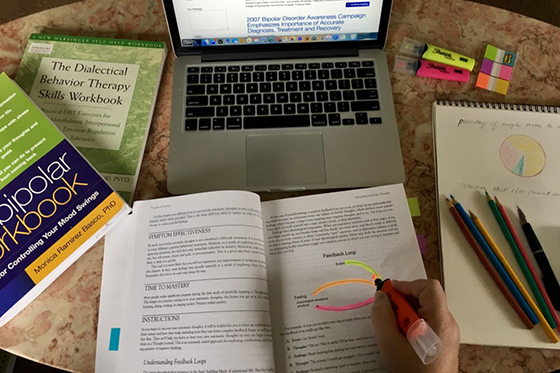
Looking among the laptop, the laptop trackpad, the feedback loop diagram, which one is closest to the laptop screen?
the laptop

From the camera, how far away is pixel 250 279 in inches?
22.7

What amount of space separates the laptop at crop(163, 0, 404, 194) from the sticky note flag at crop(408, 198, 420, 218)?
0.04 metres

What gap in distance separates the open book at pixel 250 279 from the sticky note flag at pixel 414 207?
16mm

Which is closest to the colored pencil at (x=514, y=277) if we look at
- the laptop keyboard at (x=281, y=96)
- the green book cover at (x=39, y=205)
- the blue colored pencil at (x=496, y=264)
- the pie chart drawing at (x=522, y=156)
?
the blue colored pencil at (x=496, y=264)

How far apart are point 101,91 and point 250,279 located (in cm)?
42

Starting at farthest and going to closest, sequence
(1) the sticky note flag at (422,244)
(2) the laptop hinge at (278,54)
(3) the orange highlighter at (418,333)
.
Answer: (2) the laptop hinge at (278,54)
(1) the sticky note flag at (422,244)
(3) the orange highlighter at (418,333)

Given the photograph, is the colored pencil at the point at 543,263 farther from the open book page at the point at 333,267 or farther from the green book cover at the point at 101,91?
the green book cover at the point at 101,91

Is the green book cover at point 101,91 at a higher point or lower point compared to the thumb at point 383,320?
higher

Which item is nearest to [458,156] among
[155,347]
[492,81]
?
[492,81]

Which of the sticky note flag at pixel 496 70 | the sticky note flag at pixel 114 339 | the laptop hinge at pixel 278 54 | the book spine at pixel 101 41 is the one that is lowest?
the sticky note flag at pixel 114 339

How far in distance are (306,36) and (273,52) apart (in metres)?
0.06

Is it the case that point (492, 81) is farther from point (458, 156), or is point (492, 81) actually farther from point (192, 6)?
point (192, 6)

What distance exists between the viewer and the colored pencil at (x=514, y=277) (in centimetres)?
57

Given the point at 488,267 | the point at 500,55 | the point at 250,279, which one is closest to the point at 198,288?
the point at 250,279
